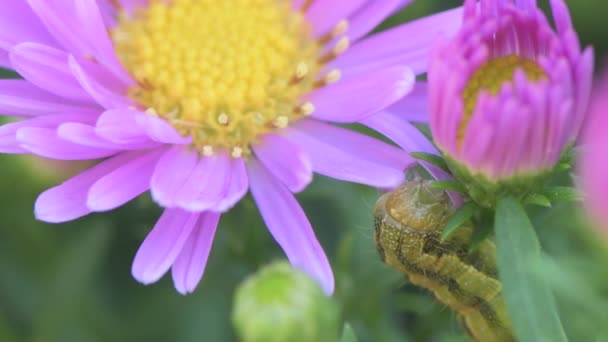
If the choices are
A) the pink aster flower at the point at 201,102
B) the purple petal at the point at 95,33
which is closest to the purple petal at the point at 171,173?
the pink aster flower at the point at 201,102

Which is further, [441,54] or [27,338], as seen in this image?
[27,338]

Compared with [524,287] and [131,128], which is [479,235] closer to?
[524,287]

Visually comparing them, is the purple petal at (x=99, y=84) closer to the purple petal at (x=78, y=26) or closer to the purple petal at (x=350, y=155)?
the purple petal at (x=78, y=26)

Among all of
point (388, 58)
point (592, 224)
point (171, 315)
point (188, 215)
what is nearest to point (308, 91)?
point (388, 58)

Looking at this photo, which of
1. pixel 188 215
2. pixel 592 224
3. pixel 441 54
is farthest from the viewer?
pixel 188 215

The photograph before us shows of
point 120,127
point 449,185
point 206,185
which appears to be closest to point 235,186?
point 206,185

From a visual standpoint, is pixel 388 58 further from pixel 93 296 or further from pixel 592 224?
pixel 93 296

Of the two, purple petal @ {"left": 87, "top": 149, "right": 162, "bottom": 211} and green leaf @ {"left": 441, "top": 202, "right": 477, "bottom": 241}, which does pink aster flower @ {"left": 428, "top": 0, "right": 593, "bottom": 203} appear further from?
purple petal @ {"left": 87, "top": 149, "right": 162, "bottom": 211}
